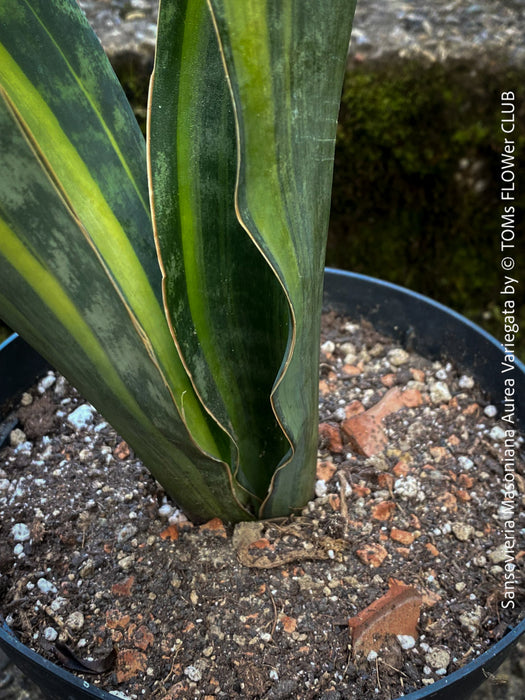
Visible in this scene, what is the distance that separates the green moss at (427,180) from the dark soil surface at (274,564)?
54 centimetres

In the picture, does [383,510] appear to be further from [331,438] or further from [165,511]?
[165,511]

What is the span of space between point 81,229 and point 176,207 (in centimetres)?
9

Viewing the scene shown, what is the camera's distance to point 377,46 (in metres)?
1.24

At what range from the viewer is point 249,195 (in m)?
0.45

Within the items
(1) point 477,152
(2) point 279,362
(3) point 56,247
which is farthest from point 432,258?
(3) point 56,247

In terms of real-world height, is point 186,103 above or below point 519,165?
above

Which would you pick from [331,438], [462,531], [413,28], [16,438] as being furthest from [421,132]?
[16,438]

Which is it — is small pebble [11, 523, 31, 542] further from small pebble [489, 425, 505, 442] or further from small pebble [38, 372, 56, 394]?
small pebble [489, 425, 505, 442]

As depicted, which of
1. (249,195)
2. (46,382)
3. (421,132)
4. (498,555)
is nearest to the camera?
(249,195)

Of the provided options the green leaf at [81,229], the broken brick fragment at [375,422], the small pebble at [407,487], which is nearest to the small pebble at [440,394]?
the broken brick fragment at [375,422]

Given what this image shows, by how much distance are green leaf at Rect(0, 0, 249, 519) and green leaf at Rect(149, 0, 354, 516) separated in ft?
0.09

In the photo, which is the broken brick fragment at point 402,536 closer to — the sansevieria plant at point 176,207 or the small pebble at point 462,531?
the small pebble at point 462,531

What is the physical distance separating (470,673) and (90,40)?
610 mm

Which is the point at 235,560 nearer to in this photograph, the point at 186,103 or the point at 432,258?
the point at 186,103
